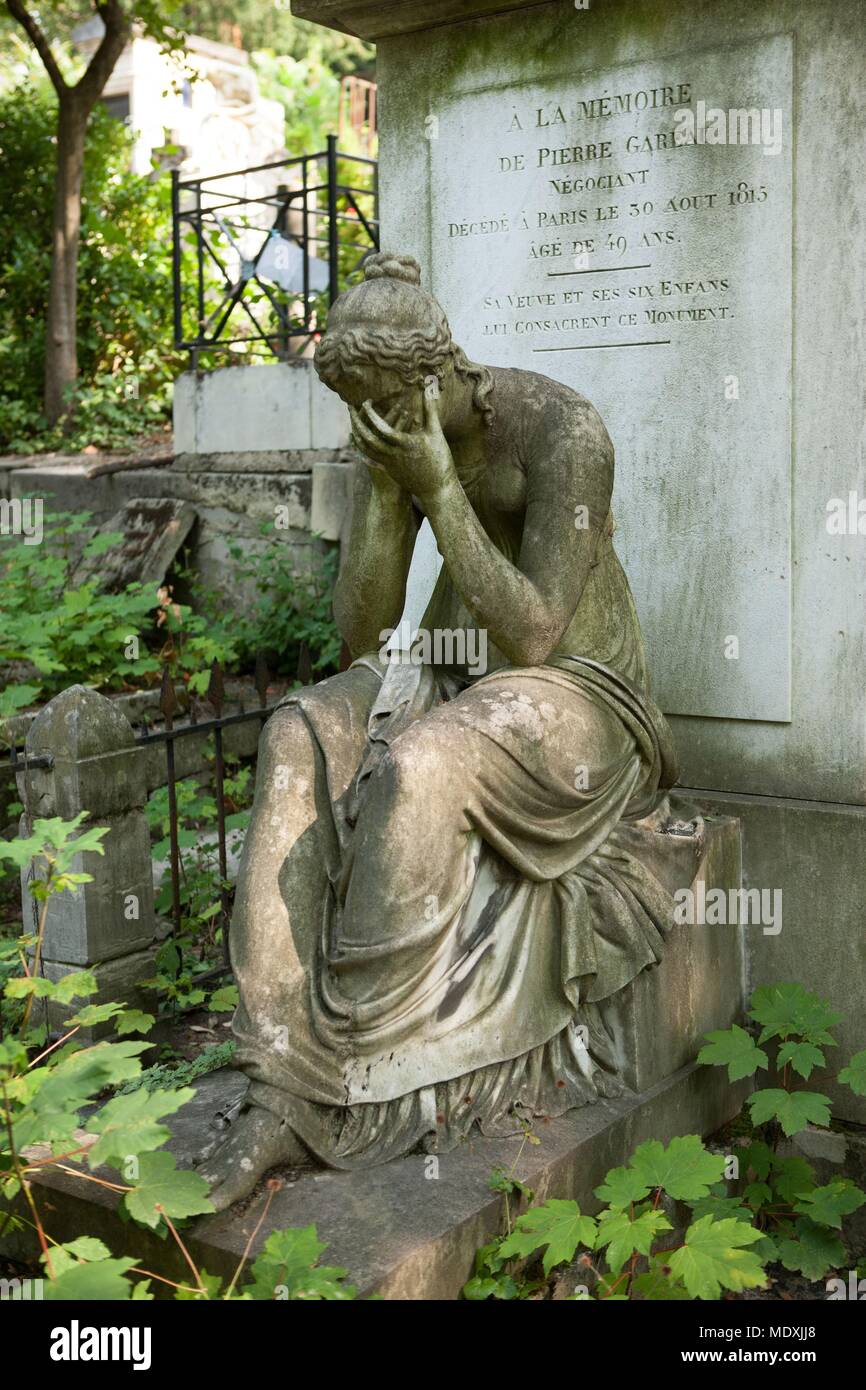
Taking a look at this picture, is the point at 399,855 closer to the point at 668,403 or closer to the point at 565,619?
the point at 565,619

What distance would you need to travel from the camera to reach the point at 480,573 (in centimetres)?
313

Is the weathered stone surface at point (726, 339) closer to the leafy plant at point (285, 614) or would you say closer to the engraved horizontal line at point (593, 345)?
the engraved horizontal line at point (593, 345)

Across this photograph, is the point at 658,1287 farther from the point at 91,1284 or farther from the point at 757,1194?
the point at 91,1284

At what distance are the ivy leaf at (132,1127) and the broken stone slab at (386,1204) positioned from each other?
38 centimetres

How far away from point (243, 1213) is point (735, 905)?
5.45 ft

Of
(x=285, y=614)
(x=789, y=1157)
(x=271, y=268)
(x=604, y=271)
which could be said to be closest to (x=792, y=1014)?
(x=789, y=1157)

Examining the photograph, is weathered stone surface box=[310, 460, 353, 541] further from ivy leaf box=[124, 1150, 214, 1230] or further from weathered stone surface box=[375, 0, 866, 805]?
ivy leaf box=[124, 1150, 214, 1230]

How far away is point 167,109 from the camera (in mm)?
22703

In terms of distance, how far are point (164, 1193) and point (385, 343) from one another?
5.55ft

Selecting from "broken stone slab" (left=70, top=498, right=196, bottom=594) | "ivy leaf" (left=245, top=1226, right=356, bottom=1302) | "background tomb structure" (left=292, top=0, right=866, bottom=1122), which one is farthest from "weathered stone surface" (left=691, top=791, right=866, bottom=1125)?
"broken stone slab" (left=70, top=498, right=196, bottom=594)

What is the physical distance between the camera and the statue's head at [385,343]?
116 inches

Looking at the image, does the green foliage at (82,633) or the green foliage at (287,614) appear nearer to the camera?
the green foliage at (82,633)

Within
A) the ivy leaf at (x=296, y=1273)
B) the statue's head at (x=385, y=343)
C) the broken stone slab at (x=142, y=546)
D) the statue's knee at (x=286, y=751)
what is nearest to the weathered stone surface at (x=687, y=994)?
the statue's knee at (x=286, y=751)

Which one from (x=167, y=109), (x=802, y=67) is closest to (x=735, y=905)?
(x=802, y=67)
